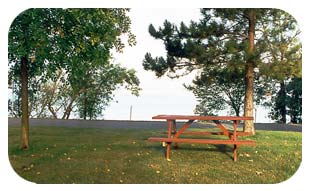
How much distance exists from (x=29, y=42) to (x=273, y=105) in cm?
418

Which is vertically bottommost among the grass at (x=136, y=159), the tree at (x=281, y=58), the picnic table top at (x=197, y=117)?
the grass at (x=136, y=159)

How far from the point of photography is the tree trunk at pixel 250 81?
771 centimetres

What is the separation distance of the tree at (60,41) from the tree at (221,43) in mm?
757

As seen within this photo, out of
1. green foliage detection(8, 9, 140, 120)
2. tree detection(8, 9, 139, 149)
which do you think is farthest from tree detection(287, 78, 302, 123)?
tree detection(8, 9, 139, 149)

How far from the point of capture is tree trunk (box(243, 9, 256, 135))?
304 inches

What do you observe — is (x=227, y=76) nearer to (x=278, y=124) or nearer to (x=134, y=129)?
(x=278, y=124)

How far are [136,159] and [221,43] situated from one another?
2.76 m

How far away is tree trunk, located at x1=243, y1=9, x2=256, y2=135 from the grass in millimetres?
266

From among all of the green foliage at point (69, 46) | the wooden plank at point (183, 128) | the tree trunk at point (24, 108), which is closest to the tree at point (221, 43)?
the green foliage at point (69, 46)

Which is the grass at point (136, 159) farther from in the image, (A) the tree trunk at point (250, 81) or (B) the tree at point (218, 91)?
(B) the tree at point (218, 91)

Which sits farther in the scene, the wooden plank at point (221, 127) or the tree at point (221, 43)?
the tree at point (221, 43)

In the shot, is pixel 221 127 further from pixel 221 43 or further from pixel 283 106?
pixel 221 43

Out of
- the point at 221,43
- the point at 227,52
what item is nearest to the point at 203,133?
the point at 227,52

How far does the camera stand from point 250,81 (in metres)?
7.92
